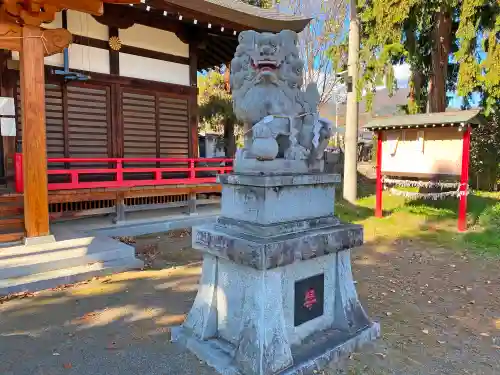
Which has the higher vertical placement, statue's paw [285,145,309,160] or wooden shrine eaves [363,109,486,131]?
wooden shrine eaves [363,109,486,131]

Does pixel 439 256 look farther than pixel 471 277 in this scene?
Yes

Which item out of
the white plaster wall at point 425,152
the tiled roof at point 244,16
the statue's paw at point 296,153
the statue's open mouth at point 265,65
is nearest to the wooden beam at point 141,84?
the tiled roof at point 244,16

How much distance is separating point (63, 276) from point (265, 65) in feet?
13.1

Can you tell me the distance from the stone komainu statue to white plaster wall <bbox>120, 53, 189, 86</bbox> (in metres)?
6.20

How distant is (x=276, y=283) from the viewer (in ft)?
9.80

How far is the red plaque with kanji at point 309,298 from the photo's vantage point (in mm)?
3244

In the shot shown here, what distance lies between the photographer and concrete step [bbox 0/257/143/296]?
4746 millimetres

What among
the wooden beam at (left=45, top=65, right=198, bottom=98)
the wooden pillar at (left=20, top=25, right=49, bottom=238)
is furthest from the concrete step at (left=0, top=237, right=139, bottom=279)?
the wooden beam at (left=45, top=65, right=198, bottom=98)

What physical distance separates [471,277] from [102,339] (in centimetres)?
521

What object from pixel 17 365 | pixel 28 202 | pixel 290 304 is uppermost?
pixel 28 202

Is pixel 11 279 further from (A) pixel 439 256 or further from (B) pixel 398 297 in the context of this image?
(A) pixel 439 256

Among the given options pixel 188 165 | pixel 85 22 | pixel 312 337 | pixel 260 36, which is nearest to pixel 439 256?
pixel 312 337

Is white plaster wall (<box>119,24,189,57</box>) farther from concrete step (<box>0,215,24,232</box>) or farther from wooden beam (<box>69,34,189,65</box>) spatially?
concrete step (<box>0,215,24,232</box>)

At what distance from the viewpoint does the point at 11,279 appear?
490 centimetres
